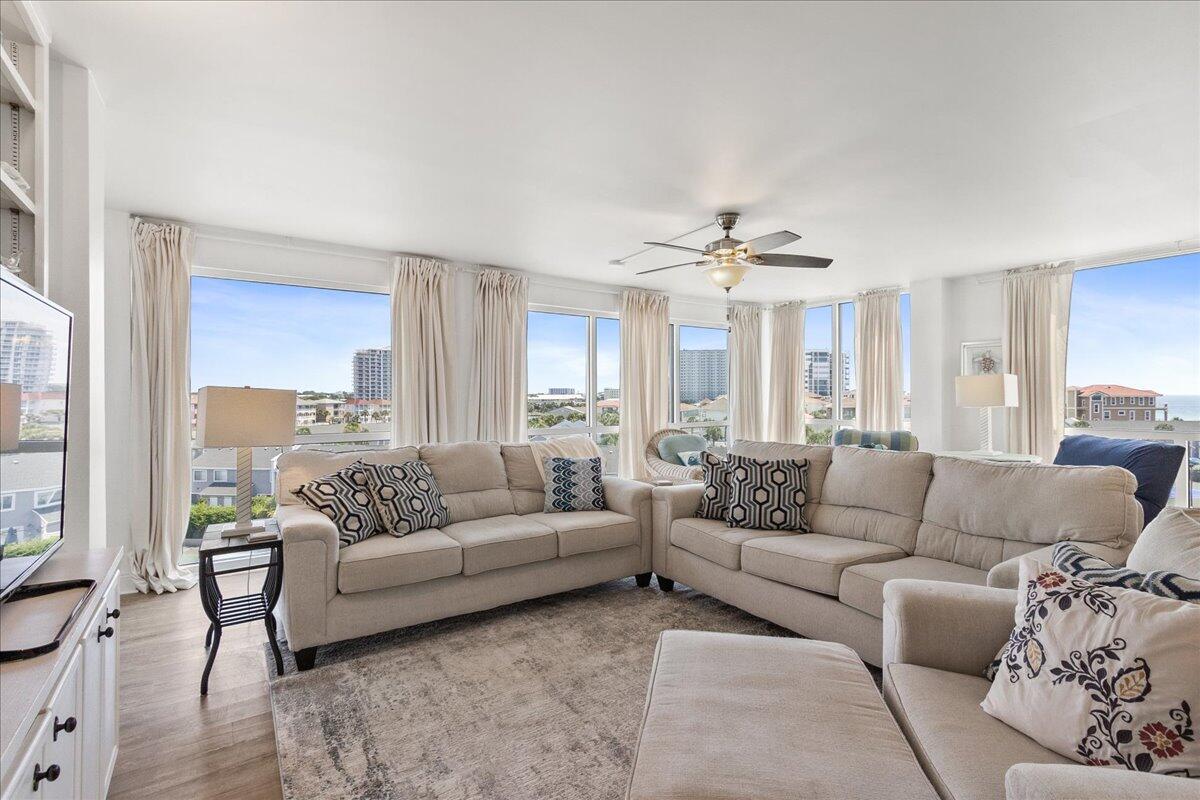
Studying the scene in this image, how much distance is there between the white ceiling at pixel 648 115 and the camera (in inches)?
74.0

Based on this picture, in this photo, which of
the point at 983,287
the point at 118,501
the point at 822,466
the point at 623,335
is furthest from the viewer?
the point at 623,335

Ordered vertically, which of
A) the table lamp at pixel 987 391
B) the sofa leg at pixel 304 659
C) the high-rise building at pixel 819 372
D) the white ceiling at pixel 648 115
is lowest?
the sofa leg at pixel 304 659

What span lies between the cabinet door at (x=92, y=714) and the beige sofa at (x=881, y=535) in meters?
2.61

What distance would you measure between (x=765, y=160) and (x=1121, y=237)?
11.2ft

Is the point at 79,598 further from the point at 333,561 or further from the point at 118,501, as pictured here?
the point at 118,501

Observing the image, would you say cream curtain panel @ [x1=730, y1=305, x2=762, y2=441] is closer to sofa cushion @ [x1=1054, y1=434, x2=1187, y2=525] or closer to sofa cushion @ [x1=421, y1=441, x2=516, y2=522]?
sofa cushion @ [x1=421, y1=441, x2=516, y2=522]

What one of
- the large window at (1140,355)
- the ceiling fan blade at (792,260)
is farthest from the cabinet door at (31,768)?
the large window at (1140,355)

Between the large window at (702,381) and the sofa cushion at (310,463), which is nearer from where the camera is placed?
the sofa cushion at (310,463)

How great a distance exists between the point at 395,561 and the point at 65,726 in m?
1.59

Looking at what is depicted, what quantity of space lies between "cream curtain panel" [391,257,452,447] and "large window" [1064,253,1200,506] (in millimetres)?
5607

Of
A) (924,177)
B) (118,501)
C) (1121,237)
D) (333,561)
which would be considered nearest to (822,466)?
(924,177)

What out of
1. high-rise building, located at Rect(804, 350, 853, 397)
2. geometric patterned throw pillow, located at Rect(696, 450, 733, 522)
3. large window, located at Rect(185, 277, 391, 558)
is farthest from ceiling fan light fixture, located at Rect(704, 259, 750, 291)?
high-rise building, located at Rect(804, 350, 853, 397)

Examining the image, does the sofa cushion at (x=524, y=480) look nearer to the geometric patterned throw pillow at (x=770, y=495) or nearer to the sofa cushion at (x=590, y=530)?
the sofa cushion at (x=590, y=530)

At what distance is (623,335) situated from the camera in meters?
6.26
